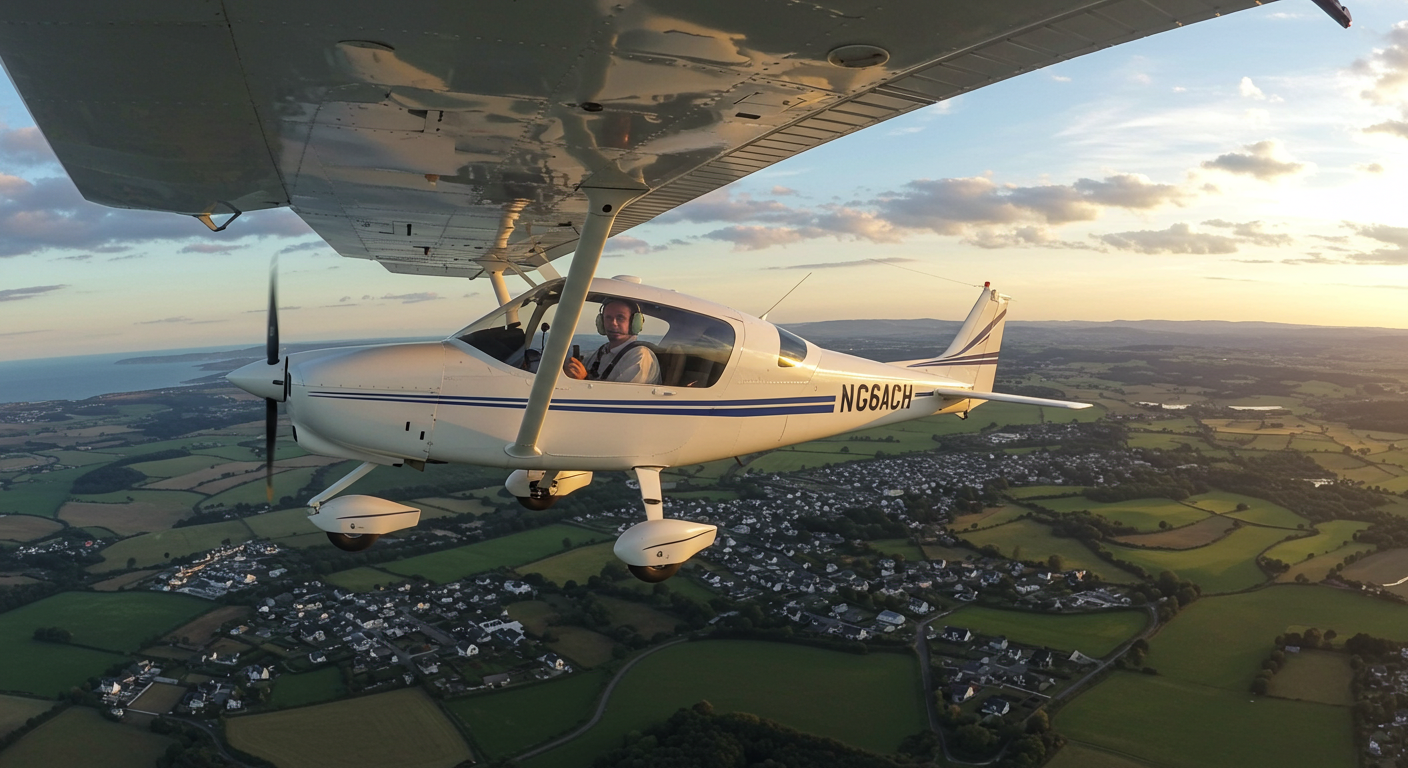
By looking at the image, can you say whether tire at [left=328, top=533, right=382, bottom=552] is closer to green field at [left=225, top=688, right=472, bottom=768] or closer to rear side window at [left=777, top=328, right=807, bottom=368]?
rear side window at [left=777, top=328, right=807, bottom=368]

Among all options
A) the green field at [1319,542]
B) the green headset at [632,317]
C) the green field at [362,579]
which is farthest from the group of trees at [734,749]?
the green field at [1319,542]

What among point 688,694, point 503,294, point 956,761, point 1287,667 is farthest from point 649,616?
point 503,294

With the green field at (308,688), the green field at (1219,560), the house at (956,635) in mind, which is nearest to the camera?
the green field at (308,688)

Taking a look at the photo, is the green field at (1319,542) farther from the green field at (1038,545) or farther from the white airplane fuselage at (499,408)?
the white airplane fuselage at (499,408)

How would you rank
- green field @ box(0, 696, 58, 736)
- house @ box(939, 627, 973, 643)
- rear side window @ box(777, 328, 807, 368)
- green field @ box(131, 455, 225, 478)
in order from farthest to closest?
green field @ box(131, 455, 225, 478) < house @ box(939, 627, 973, 643) < green field @ box(0, 696, 58, 736) < rear side window @ box(777, 328, 807, 368)

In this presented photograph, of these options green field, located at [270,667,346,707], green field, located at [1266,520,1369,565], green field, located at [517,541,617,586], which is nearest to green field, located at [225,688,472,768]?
green field, located at [270,667,346,707]

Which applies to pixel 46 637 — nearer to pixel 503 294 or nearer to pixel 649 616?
pixel 649 616
